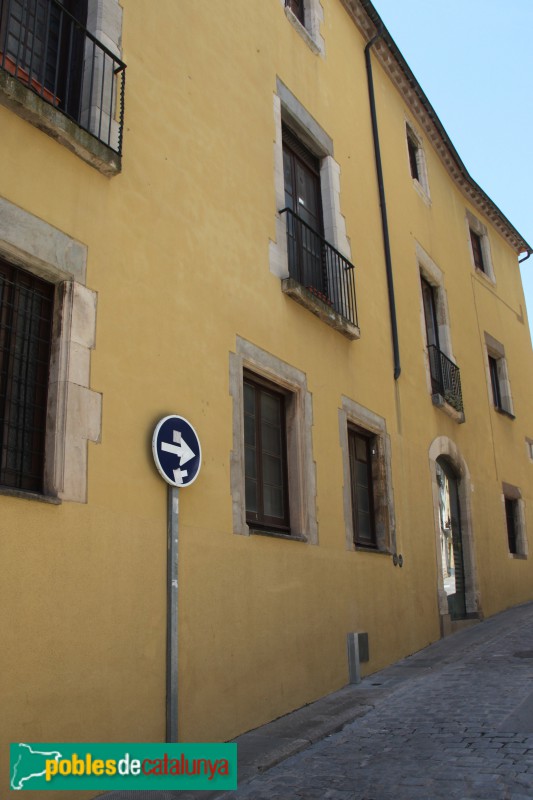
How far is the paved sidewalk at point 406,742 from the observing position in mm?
4625

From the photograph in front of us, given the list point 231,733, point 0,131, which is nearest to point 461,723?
point 231,733

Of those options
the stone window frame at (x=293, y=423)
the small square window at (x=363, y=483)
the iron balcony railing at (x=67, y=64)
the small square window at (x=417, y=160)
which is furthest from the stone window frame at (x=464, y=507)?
the iron balcony railing at (x=67, y=64)

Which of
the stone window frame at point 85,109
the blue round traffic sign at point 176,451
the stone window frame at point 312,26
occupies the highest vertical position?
the stone window frame at point 312,26

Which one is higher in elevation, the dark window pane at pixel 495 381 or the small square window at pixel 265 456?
the dark window pane at pixel 495 381

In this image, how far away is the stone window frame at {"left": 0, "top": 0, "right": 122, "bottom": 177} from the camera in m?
4.91

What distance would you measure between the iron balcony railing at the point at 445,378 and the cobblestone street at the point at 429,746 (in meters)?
4.90

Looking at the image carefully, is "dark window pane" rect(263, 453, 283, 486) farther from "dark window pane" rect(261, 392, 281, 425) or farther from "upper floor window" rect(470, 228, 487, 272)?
"upper floor window" rect(470, 228, 487, 272)

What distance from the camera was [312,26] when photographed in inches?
402

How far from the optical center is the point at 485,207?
56.9 ft

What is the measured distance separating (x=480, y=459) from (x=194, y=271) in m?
8.82

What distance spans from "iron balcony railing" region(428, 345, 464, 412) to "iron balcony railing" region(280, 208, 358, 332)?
10.5 feet

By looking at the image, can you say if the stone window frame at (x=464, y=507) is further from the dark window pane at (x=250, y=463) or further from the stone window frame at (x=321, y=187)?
the dark window pane at (x=250, y=463)

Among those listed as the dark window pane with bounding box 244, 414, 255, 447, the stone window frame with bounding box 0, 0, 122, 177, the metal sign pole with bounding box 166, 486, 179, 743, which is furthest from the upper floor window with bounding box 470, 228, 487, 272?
the metal sign pole with bounding box 166, 486, 179, 743

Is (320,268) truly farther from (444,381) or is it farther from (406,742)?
(406,742)
